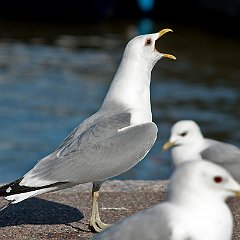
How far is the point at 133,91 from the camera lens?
5715 mm

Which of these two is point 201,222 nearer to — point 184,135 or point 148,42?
point 184,135

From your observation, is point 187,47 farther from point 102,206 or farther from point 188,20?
point 102,206

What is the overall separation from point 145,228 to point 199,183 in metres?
0.31

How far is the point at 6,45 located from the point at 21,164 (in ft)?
30.2

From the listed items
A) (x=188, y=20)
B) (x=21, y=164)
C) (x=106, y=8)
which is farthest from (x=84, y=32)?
(x=21, y=164)

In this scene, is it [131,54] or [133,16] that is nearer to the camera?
[131,54]

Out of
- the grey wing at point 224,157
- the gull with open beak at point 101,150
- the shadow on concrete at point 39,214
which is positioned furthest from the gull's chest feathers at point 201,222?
the shadow on concrete at point 39,214

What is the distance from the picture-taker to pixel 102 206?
6188 millimetres

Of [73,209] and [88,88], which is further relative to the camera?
[88,88]

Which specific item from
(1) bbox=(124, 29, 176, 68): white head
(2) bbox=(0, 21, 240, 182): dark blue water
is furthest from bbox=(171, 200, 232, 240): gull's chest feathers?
(2) bbox=(0, 21, 240, 182): dark blue water

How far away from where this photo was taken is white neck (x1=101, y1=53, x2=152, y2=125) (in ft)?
18.6

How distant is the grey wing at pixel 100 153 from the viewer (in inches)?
213

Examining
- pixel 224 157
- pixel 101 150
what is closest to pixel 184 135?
pixel 224 157

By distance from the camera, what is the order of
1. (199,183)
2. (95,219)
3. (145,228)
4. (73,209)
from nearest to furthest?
(199,183), (145,228), (95,219), (73,209)
